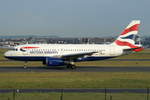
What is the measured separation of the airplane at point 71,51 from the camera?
4600cm

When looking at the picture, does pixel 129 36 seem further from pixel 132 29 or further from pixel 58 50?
pixel 58 50

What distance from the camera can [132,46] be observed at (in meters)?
50.2

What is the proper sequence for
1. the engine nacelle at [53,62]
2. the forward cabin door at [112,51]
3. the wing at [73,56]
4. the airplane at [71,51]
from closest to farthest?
the engine nacelle at [53,62], the wing at [73,56], the airplane at [71,51], the forward cabin door at [112,51]

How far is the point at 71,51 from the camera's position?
48.5 m

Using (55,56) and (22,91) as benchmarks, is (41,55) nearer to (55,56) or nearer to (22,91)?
(55,56)

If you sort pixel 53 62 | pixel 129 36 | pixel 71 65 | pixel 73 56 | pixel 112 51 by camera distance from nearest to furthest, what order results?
pixel 53 62
pixel 71 65
pixel 73 56
pixel 112 51
pixel 129 36

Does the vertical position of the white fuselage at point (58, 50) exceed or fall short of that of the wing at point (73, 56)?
it exceeds it

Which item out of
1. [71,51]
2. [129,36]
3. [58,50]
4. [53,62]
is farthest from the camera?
[129,36]

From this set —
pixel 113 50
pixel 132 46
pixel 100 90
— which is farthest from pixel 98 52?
pixel 100 90
